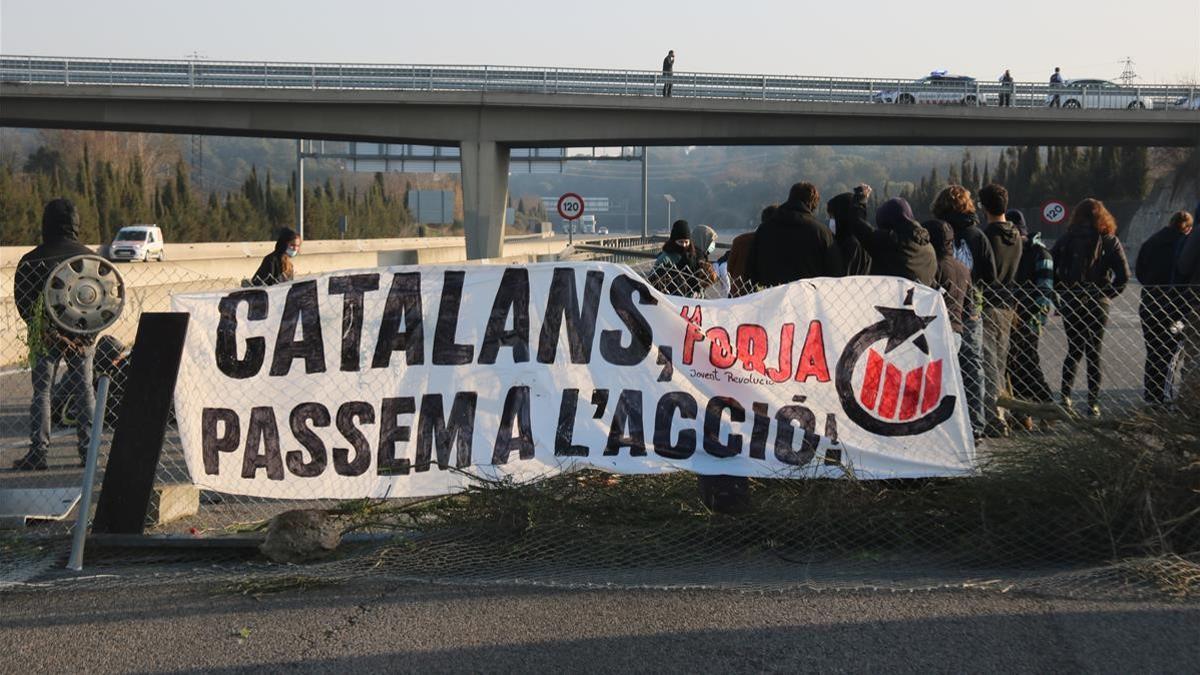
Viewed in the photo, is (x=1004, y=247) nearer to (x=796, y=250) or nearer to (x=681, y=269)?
(x=681, y=269)

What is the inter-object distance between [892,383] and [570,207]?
2749 centimetres

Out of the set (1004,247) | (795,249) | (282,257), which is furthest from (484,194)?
(795,249)

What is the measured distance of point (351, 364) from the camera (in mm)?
6883

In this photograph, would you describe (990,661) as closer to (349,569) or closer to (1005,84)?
(349,569)

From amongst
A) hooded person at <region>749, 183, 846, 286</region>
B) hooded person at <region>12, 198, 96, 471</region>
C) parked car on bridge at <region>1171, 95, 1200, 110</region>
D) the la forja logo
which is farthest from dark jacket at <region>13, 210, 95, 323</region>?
parked car on bridge at <region>1171, 95, 1200, 110</region>

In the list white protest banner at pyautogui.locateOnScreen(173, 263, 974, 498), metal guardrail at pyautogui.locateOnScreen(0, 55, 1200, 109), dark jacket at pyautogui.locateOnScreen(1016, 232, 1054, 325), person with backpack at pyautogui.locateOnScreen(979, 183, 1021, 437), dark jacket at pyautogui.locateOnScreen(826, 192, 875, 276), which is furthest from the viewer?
metal guardrail at pyautogui.locateOnScreen(0, 55, 1200, 109)

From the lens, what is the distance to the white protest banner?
683 cm

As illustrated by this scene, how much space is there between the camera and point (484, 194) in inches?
1816

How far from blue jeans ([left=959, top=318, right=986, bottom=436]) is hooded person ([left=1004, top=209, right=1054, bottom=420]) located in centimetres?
53

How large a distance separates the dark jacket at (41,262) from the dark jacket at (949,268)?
559 centimetres

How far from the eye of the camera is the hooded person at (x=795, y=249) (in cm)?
795

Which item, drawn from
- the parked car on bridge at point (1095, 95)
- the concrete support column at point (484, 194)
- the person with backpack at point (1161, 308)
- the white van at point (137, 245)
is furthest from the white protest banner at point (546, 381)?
the white van at point (137, 245)

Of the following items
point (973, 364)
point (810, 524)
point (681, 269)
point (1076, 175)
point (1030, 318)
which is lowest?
point (810, 524)

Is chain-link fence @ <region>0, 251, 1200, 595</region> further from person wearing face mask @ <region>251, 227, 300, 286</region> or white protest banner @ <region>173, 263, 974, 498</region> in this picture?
person wearing face mask @ <region>251, 227, 300, 286</region>
